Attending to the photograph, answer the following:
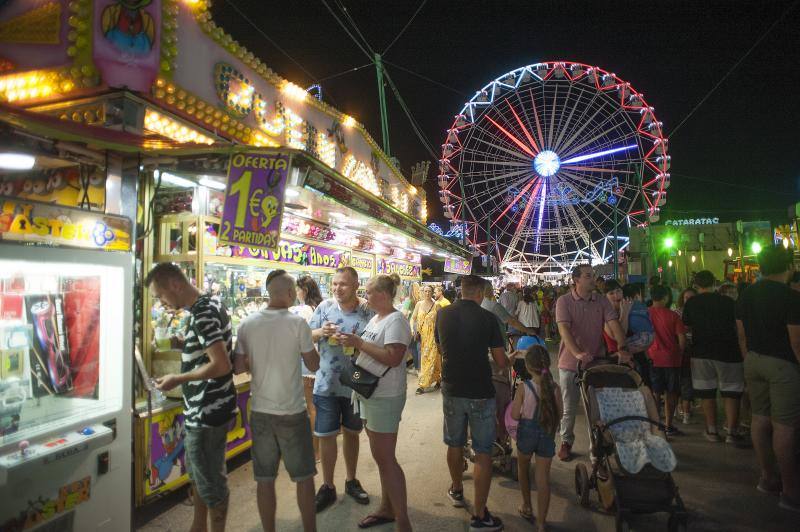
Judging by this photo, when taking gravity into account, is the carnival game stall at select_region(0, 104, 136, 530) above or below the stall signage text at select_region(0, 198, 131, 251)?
below

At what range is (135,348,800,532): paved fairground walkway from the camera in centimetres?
337

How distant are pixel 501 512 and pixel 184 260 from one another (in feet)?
12.1

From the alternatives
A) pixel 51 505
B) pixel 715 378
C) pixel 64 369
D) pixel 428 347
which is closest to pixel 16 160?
pixel 64 369

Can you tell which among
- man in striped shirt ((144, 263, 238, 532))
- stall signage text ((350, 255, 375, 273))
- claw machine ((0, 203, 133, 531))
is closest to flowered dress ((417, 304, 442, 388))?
stall signage text ((350, 255, 375, 273))

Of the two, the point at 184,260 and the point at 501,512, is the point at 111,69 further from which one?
the point at 501,512

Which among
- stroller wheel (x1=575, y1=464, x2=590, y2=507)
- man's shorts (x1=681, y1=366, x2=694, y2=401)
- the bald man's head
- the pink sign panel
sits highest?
the pink sign panel

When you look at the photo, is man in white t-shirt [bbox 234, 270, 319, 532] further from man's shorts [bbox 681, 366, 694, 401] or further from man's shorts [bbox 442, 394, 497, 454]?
man's shorts [bbox 681, 366, 694, 401]

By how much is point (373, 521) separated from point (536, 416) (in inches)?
58.5

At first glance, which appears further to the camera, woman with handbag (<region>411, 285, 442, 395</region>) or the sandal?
woman with handbag (<region>411, 285, 442, 395</region>)

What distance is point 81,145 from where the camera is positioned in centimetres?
310

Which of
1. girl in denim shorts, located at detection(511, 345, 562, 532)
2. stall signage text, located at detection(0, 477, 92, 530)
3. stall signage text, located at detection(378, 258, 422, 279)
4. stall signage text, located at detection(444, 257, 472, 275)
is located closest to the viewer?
stall signage text, located at detection(0, 477, 92, 530)

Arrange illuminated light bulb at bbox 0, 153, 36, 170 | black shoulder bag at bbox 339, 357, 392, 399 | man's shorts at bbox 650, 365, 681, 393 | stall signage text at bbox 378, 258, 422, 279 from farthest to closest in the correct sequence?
stall signage text at bbox 378, 258, 422, 279 < man's shorts at bbox 650, 365, 681, 393 < black shoulder bag at bbox 339, 357, 392, 399 < illuminated light bulb at bbox 0, 153, 36, 170

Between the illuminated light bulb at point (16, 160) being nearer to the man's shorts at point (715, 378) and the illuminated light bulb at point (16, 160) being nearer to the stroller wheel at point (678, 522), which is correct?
the stroller wheel at point (678, 522)

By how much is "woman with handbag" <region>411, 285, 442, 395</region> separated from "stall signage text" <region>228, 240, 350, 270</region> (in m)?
1.81
